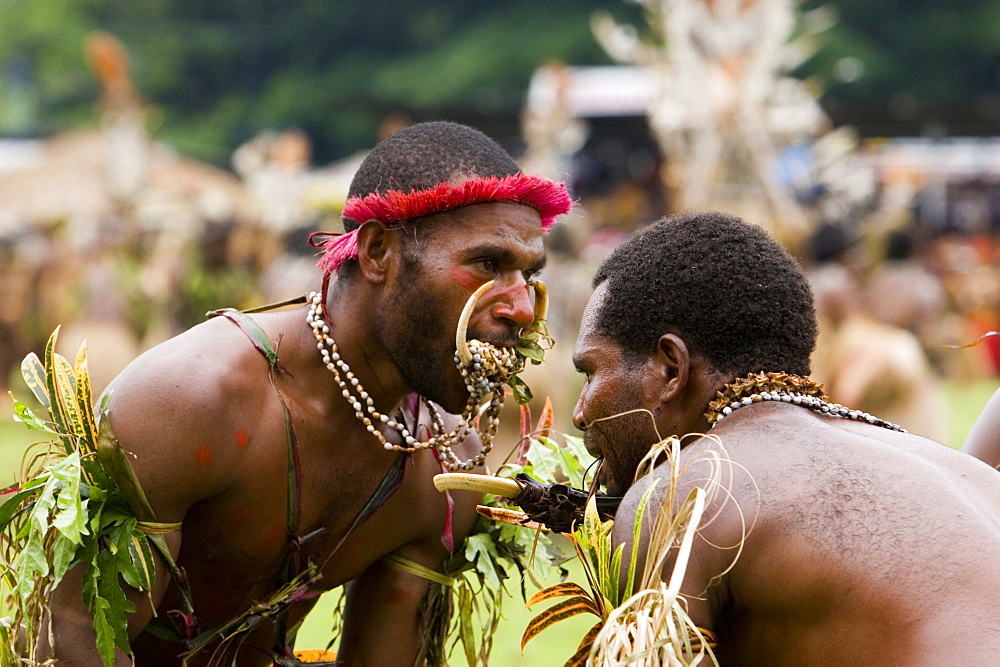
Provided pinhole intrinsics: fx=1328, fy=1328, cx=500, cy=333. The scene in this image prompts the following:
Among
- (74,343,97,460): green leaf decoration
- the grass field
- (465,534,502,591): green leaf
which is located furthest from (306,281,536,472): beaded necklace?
the grass field

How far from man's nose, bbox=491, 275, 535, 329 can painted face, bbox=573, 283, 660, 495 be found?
1.68 feet

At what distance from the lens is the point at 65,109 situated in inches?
1575

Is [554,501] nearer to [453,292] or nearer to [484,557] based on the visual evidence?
[453,292]

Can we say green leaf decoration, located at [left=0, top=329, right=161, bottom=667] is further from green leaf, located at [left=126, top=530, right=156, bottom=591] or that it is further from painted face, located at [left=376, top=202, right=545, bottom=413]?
painted face, located at [left=376, top=202, right=545, bottom=413]

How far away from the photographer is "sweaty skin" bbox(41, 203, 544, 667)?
3133mm

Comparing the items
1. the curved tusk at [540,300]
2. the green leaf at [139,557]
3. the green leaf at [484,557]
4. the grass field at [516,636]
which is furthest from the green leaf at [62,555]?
the grass field at [516,636]

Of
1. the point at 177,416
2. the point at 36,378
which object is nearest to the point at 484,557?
the point at 177,416

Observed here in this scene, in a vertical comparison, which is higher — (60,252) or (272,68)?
(272,68)

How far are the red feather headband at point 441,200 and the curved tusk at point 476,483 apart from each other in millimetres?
810

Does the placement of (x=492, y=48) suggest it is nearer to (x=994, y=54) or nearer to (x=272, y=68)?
(x=272, y=68)

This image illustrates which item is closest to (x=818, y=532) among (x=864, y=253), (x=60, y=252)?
(x=864, y=253)

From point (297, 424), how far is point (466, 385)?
45 cm

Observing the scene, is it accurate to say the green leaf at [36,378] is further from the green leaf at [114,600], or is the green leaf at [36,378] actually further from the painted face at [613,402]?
the painted face at [613,402]

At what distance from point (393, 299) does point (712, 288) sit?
102 centimetres
